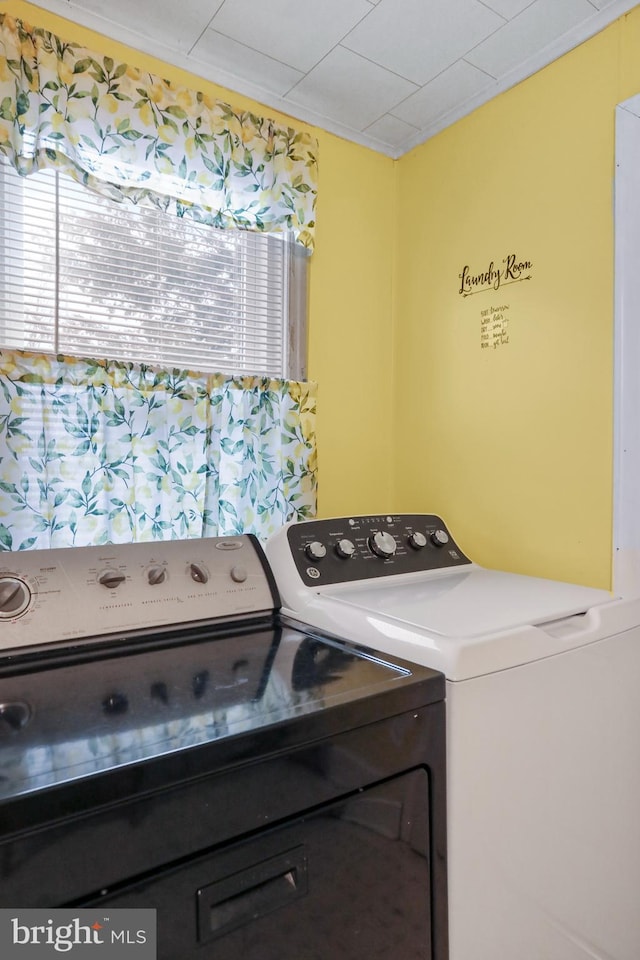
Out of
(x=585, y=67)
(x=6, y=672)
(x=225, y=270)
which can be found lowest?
(x=6, y=672)

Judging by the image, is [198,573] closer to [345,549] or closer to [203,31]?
[345,549]

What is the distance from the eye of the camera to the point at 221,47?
5.15 ft

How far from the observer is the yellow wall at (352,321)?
6.30 ft

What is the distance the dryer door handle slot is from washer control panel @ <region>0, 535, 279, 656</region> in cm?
54

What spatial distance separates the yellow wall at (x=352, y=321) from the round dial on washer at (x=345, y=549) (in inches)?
17.6

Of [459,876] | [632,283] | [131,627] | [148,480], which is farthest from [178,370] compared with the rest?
[459,876]

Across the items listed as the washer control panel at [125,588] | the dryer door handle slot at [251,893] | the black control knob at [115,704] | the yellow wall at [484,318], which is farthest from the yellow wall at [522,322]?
the black control knob at [115,704]

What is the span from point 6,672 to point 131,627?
0.79ft

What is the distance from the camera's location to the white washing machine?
970 millimetres

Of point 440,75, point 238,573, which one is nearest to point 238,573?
point 238,573

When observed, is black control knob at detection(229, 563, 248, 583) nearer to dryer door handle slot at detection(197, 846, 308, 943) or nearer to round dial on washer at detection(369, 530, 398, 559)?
round dial on washer at detection(369, 530, 398, 559)

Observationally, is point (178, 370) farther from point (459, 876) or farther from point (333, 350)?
point (459, 876)

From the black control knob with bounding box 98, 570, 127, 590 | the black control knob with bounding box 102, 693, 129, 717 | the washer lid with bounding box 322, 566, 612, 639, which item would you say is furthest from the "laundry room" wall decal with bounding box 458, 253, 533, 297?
the black control knob with bounding box 102, 693, 129, 717

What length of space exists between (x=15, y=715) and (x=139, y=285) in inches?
44.4
